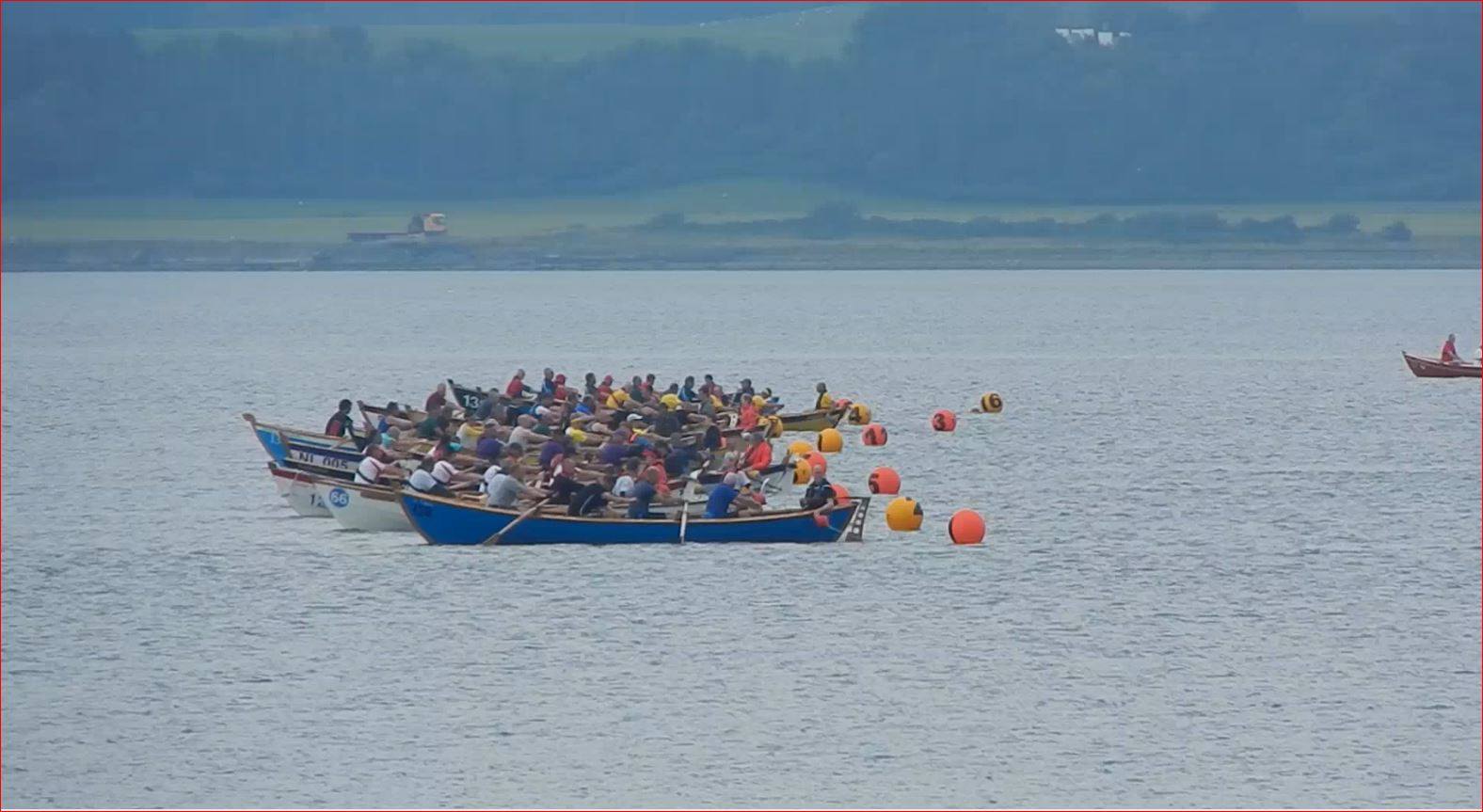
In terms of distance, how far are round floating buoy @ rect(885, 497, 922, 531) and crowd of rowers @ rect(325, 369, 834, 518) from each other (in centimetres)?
152

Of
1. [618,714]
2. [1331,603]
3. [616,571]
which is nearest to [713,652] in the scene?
[618,714]

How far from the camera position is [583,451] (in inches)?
1924

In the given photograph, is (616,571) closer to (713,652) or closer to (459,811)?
(713,652)

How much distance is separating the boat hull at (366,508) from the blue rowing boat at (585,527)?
1.10 metres

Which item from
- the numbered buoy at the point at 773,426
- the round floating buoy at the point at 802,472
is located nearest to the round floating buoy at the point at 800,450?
the round floating buoy at the point at 802,472

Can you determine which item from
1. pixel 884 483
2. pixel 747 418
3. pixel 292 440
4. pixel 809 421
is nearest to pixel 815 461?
pixel 884 483

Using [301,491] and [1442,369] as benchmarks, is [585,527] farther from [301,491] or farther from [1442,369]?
[1442,369]

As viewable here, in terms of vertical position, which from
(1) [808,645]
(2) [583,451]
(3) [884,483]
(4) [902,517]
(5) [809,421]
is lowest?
(1) [808,645]

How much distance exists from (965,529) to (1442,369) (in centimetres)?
4763

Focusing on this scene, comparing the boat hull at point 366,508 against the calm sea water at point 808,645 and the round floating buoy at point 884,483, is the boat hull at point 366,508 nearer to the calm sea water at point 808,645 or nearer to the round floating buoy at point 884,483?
the calm sea water at point 808,645

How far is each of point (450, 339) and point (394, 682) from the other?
362ft

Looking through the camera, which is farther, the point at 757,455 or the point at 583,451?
the point at 757,455

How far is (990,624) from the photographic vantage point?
3678cm

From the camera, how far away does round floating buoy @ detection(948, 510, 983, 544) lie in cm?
4491
